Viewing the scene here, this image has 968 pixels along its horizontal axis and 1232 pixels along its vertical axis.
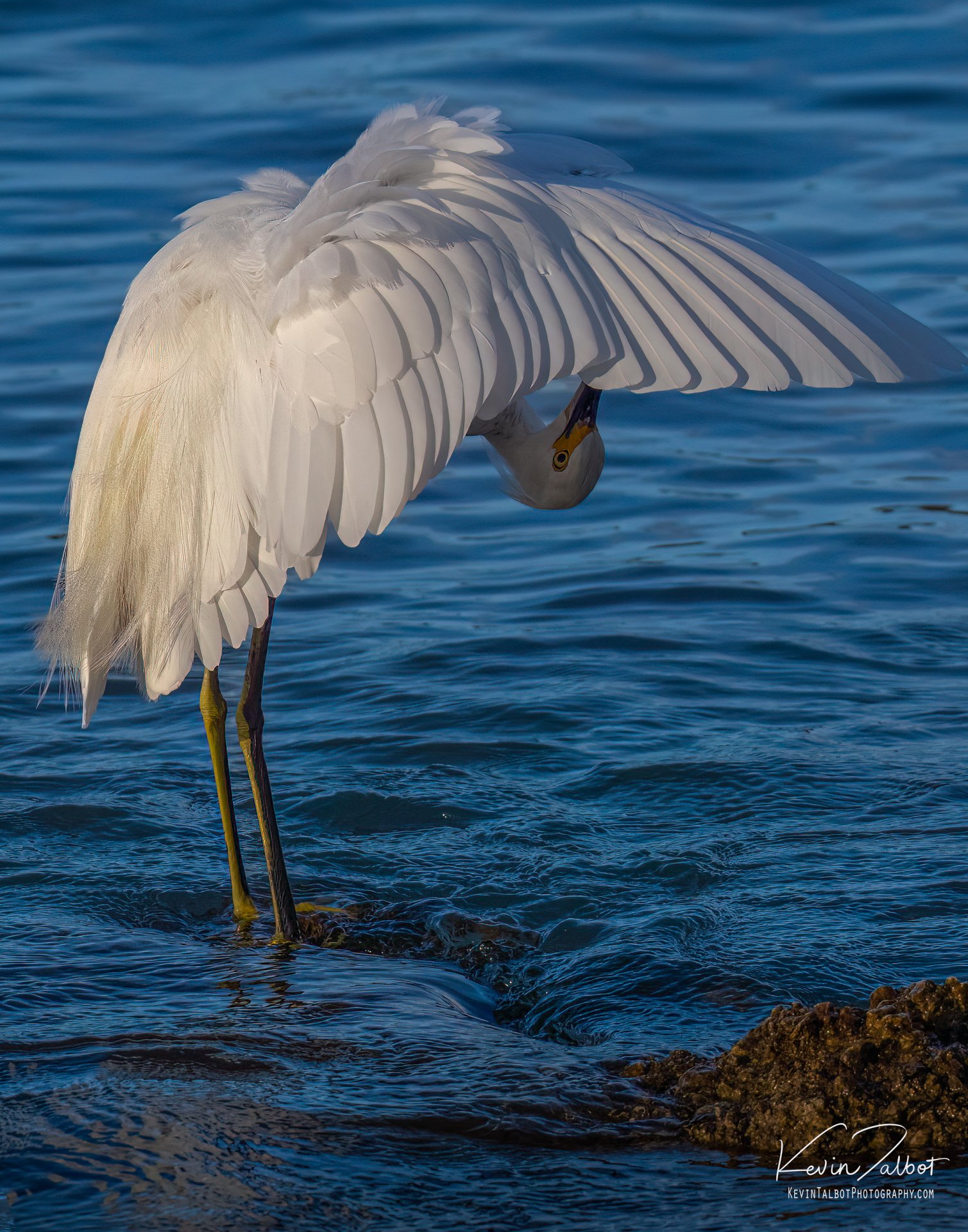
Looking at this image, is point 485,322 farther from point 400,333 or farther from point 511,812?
point 511,812

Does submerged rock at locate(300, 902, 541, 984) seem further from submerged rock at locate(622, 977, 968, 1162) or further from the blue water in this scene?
submerged rock at locate(622, 977, 968, 1162)

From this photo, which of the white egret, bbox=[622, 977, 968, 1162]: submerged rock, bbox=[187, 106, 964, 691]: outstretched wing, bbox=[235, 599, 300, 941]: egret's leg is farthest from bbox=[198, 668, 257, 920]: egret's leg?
bbox=[622, 977, 968, 1162]: submerged rock

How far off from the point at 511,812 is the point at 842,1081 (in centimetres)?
208

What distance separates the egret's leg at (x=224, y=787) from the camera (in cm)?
441

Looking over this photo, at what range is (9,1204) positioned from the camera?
9.30 ft

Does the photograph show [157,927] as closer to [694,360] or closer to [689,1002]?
[689,1002]

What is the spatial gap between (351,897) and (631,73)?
11.1m

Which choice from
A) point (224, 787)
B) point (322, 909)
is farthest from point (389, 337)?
point (322, 909)

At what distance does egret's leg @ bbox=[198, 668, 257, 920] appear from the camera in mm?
4406

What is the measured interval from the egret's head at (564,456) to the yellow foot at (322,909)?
124 cm

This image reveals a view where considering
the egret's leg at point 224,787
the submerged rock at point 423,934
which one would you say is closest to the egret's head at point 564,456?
the egret's leg at point 224,787

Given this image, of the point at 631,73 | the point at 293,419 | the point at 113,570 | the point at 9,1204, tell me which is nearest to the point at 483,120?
the point at 293,419

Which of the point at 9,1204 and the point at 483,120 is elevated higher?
the point at 483,120

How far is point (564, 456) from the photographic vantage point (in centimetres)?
465
